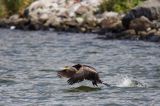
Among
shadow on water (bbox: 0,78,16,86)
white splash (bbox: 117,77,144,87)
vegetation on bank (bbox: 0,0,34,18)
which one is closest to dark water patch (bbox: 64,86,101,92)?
white splash (bbox: 117,77,144,87)

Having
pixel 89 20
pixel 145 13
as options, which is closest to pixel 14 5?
pixel 89 20

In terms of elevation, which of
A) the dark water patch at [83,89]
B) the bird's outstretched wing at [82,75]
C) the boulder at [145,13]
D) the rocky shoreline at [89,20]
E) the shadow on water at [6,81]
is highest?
the bird's outstretched wing at [82,75]

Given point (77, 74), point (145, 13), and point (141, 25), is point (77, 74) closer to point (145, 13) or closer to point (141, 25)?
point (141, 25)

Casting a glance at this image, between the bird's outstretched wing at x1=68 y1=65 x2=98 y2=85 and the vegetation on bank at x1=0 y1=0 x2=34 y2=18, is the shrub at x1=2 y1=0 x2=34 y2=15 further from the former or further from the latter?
the bird's outstretched wing at x1=68 y1=65 x2=98 y2=85

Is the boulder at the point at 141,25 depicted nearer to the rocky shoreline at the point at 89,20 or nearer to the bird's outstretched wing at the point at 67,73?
the rocky shoreline at the point at 89,20

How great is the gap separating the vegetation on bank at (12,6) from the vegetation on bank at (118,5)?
33.7 ft

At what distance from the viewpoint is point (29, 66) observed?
28906 millimetres

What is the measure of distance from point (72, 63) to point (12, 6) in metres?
34.3

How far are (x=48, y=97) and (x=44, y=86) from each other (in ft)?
8.33

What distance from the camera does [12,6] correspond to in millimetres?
64062

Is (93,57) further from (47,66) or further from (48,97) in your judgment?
(48,97)

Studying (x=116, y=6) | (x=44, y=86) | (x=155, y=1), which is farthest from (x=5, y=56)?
(x=116, y=6)

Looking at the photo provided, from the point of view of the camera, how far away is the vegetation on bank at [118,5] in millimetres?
55344

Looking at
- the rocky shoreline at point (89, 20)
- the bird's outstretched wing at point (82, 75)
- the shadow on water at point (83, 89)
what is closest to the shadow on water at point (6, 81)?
the shadow on water at point (83, 89)
